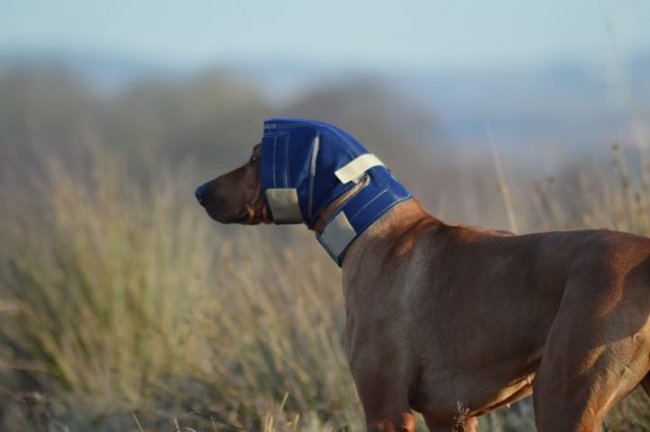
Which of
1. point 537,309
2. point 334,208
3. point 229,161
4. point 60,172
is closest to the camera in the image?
point 537,309

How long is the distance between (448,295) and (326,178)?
0.77 m

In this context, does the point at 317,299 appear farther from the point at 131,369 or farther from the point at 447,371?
the point at 447,371

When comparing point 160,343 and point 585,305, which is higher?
point 585,305

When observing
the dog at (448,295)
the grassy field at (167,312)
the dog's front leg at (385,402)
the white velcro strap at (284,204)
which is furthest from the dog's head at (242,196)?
the grassy field at (167,312)

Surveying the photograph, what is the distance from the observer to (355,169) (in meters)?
5.15

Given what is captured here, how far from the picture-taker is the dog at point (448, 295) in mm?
4062

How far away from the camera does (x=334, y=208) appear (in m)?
5.21

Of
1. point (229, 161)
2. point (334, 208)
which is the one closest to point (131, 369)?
point (334, 208)

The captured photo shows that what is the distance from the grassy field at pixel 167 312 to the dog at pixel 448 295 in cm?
156

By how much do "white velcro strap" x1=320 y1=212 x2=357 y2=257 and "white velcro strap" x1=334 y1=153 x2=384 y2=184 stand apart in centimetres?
15

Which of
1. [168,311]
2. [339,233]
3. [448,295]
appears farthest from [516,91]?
[448,295]

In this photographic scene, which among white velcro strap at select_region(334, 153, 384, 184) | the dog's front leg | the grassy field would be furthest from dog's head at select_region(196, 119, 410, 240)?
the grassy field

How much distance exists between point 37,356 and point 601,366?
537 centimetres

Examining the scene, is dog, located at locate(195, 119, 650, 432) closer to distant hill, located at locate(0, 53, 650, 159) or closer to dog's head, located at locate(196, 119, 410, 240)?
dog's head, located at locate(196, 119, 410, 240)
